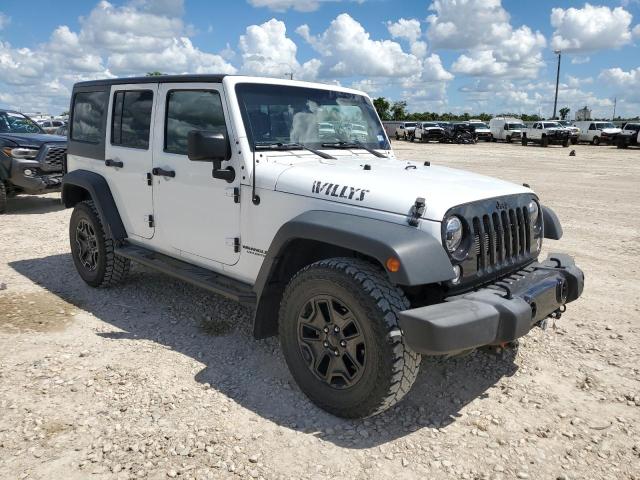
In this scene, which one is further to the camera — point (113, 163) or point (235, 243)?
point (113, 163)

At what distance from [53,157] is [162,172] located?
6.37 meters

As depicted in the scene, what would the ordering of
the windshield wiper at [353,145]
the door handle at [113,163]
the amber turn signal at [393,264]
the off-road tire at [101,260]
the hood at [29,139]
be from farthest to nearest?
1. the hood at [29,139]
2. the off-road tire at [101,260]
3. the door handle at [113,163]
4. the windshield wiper at [353,145]
5. the amber turn signal at [393,264]

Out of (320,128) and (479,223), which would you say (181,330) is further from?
(479,223)

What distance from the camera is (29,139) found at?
9.72 metres

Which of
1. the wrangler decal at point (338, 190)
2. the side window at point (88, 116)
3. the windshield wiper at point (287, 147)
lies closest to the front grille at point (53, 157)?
the side window at point (88, 116)

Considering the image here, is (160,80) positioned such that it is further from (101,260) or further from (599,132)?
(599,132)

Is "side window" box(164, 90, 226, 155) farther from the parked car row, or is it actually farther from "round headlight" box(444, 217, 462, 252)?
the parked car row

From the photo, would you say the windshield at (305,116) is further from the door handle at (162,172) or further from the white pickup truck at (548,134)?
the white pickup truck at (548,134)

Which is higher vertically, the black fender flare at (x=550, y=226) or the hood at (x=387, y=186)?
the hood at (x=387, y=186)

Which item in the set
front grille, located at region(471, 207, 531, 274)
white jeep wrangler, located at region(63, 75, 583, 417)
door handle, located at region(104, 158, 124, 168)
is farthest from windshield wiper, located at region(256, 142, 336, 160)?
door handle, located at region(104, 158, 124, 168)

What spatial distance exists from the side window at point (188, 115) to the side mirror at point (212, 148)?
0.76 feet

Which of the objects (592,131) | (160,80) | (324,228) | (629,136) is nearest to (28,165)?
(160,80)

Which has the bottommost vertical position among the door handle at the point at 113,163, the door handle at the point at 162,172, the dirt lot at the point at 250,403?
the dirt lot at the point at 250,403

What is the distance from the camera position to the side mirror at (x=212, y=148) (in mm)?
3410
